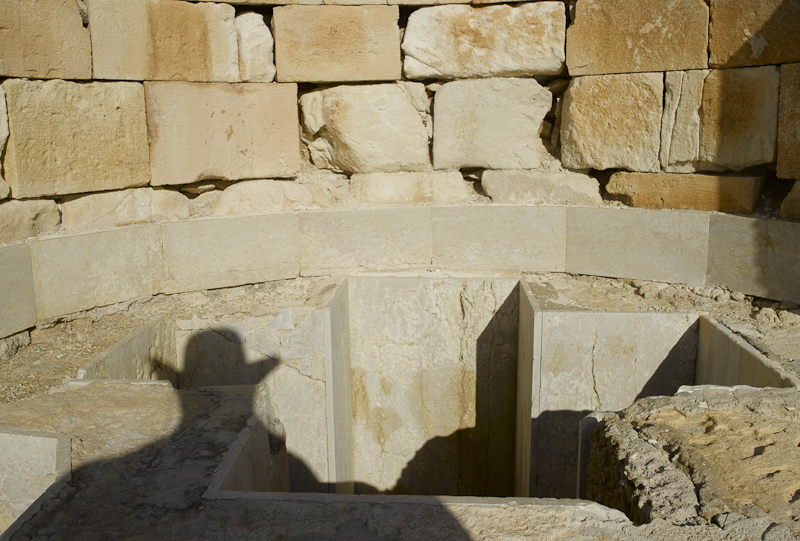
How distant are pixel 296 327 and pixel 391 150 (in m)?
2.05

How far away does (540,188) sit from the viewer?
5.67 metres

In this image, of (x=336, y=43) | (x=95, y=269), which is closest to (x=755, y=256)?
(x=336, y=43)

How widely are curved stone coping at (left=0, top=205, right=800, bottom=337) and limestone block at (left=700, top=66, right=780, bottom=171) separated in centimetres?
50

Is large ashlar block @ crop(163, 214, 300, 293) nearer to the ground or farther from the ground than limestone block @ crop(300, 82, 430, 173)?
nearer to the ground

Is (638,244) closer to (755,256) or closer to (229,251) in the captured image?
(755,256)

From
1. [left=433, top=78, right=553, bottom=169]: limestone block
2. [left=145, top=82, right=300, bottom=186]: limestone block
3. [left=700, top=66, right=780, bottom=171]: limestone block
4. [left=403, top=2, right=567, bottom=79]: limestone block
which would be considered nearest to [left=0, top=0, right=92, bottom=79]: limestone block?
[left=145, top=82, right=300, bottom=186]: limestone block

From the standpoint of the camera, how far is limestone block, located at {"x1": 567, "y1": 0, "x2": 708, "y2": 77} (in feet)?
16.0

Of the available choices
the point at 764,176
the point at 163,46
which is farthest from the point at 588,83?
the point at 163,46

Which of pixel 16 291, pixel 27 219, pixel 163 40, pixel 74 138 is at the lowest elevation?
pixel 16 291

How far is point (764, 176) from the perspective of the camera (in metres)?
4.91

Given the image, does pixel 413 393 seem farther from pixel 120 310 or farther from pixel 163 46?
pixel 163 46

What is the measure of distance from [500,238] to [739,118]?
195cm

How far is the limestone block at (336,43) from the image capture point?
538 cm

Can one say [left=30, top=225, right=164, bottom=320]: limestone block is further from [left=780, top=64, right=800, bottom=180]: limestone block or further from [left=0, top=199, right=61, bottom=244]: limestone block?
[left=780, top=64, right=800, bottom=180]: limestone block
